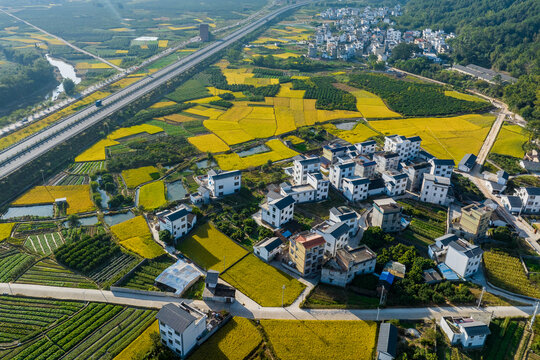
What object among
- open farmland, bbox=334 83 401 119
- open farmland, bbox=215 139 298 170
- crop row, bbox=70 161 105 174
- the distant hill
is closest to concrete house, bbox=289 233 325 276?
open farmland, bbox=215 139 298 170

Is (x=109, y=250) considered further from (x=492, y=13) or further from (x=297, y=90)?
(x=492, y=13)

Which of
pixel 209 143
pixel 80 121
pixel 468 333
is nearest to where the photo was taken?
pixel 468 333

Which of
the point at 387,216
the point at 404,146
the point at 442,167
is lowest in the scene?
the point at 387,216

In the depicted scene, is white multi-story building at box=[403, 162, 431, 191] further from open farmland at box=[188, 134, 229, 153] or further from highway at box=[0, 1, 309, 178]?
highway at box=[0, 1, 309, 178]

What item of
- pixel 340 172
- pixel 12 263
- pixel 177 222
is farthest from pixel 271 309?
pixel 12 263

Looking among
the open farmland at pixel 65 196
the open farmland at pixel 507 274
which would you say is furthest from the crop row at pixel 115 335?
the open farmland at pixel 507 274

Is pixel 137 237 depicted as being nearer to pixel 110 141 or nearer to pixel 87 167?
pixel 87 167

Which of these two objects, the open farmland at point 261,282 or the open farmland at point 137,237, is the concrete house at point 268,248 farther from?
the open farmland at point 137,237
